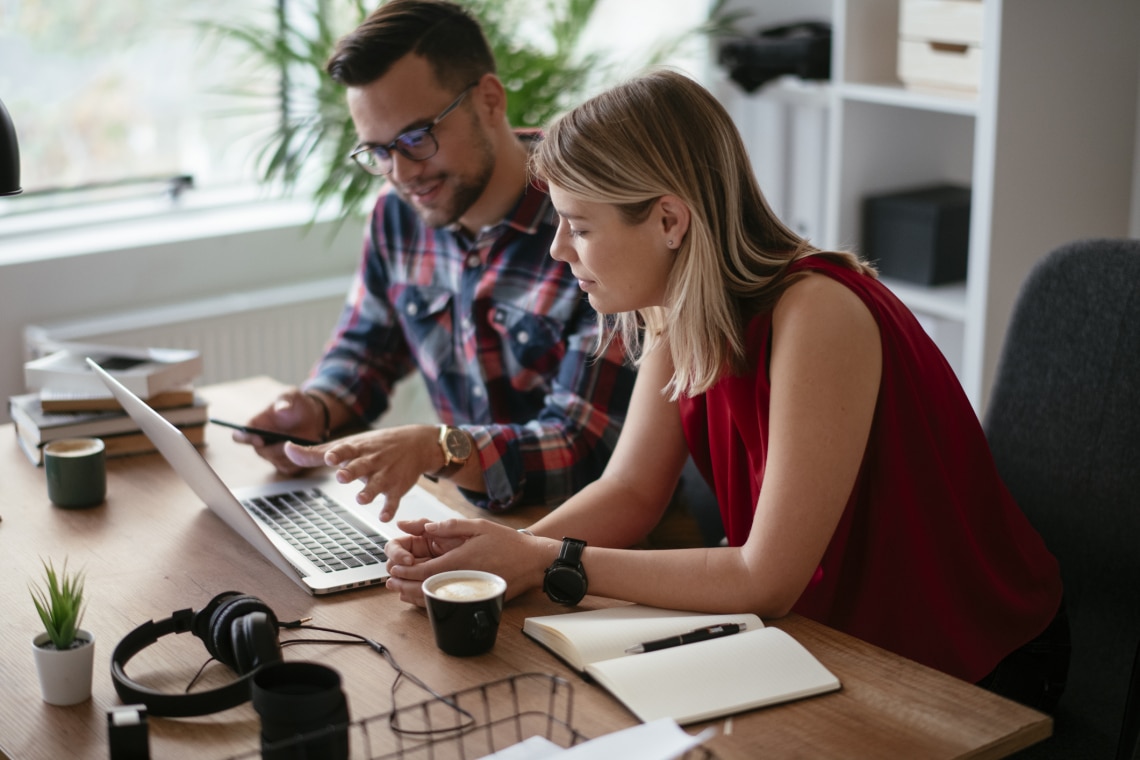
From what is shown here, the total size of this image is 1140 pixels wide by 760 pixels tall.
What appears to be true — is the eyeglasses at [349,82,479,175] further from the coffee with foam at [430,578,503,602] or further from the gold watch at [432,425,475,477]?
the coffee with foam at [430,578,503,602]

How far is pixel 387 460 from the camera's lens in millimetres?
1613

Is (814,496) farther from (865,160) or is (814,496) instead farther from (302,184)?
(302,184)

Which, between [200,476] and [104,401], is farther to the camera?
[104,401]

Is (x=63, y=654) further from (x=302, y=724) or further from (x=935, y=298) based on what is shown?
(x=935, y=298)

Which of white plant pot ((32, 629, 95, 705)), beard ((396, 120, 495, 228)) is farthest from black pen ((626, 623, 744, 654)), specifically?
beard ((396, 120, 495, 228))

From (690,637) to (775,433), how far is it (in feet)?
0.83

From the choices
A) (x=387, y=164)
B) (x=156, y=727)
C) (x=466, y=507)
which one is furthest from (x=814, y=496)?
(x=387, y=164)

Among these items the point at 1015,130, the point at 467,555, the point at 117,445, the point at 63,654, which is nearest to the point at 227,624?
the point at 63,654

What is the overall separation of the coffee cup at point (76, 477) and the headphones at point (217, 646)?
17.8 inches

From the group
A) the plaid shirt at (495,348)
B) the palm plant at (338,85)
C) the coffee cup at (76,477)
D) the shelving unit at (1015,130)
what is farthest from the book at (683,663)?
the palm plant at (338,85)

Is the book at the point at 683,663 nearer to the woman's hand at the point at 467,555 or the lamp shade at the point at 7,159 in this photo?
the woman's hand at the point at 467,555

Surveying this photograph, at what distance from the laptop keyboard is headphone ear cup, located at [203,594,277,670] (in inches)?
8.7

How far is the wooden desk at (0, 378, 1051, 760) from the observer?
3.55 ft

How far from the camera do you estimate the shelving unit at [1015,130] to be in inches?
93.0
